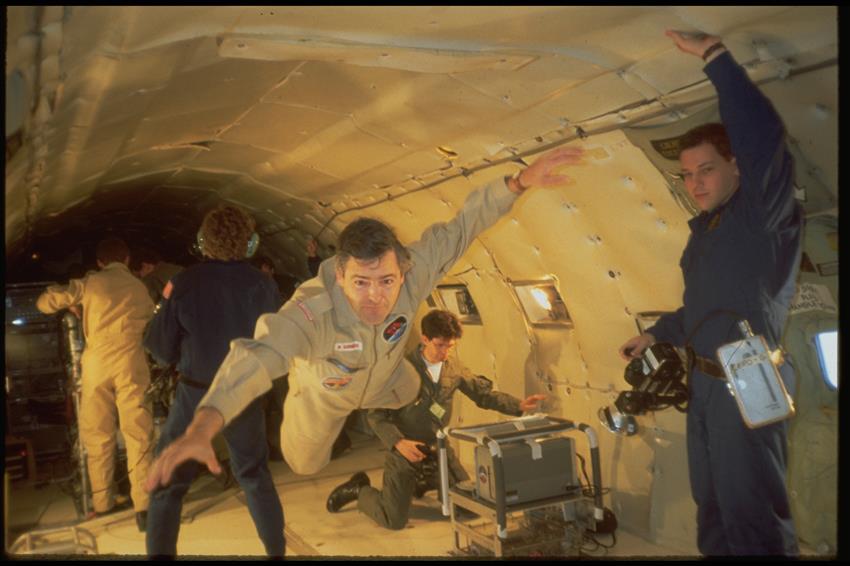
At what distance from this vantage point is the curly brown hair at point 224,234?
3398 mm

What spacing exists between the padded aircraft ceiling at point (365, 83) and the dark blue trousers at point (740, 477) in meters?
0.99

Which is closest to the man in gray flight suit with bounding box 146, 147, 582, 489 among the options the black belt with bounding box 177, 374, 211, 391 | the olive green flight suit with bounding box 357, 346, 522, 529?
the black belt with bounding box 177, 374, 211, 391

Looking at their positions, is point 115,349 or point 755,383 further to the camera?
point 115,349

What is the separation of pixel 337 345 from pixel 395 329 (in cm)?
27

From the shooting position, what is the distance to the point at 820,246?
10.9ft

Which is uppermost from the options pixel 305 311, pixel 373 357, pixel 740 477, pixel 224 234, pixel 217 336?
pixel 224 234

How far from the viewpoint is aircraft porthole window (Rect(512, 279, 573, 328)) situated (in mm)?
4895

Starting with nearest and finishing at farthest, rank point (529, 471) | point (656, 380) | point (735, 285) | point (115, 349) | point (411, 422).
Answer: point (735, 285), point (656, 380), point (529, 471), point (115, 349), point (411, 422)

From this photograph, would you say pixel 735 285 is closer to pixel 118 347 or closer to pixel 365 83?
pixel 365 83

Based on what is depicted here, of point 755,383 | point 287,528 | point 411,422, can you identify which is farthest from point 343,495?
point 755,383

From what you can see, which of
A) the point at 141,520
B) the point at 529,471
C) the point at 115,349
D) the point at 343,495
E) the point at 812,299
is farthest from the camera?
the point at 343,495

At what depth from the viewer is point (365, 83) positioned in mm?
3609

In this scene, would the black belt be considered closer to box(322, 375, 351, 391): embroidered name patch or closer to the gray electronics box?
box(322, 375, 351, 391): embroidered name patch

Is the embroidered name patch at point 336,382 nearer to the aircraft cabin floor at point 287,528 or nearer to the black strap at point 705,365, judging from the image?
the aircraft cabin floor at point 287,528
